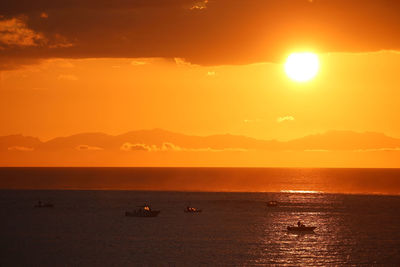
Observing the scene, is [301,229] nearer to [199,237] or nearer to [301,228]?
[301,228]

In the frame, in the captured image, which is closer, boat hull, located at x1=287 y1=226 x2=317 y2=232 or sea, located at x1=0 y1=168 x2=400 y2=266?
sea, located at x1=0 y1=168 x2=400 y2=266

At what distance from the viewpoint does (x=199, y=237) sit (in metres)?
119

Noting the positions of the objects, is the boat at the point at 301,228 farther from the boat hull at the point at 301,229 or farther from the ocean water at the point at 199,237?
the ocean water at the point at 199,237

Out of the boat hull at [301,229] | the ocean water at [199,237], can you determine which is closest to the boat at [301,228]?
the boat hull at [301,229]

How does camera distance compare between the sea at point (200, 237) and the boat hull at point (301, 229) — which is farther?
the boat hull at point (301, 229)

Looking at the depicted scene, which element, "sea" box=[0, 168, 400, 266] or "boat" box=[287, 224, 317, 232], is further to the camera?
"boat" box=[287, 224, 317, 232]

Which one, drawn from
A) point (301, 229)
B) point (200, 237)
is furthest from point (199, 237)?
point (301, 229)

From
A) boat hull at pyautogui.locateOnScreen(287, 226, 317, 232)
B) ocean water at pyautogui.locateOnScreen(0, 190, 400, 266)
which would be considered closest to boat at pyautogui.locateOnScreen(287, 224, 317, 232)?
boat hull at pyautogui.locateOnScreen(287, 226, 317, 232)

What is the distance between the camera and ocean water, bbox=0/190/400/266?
313ft

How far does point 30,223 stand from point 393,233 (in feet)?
221

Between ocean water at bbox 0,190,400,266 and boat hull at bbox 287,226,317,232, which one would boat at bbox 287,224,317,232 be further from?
ocean water at bbox 0,190,400,266

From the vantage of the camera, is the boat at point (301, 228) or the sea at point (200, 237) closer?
the sea at point (200, 237)

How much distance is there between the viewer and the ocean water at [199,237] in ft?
313

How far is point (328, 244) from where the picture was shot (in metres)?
112
